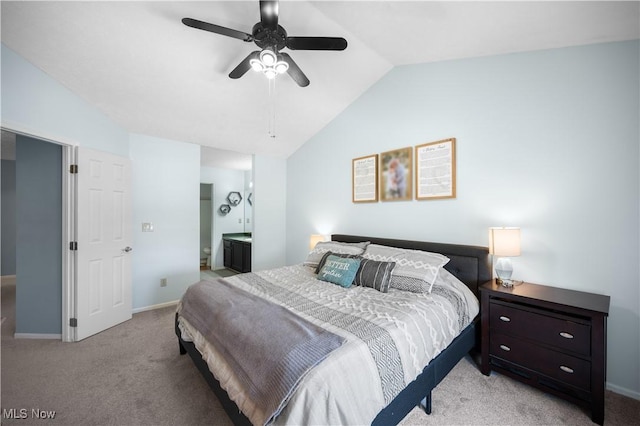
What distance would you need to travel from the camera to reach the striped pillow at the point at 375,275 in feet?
7.38

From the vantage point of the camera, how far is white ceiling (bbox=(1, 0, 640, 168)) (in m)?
1.85

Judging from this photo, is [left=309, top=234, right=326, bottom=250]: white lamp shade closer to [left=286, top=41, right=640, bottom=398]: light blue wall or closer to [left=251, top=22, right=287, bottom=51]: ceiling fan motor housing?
[left=286, top=41, right=640, bottom=398]: light blue wall

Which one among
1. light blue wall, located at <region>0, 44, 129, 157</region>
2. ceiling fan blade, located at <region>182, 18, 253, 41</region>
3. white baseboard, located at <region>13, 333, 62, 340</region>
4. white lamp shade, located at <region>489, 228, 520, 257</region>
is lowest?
white baseboard, located at <region>13, 333, 62, 340</region>

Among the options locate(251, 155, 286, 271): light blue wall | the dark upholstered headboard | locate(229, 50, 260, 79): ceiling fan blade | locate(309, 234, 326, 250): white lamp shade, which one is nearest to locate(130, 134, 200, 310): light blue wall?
locate(251, 155, 286, 271): light blue wall

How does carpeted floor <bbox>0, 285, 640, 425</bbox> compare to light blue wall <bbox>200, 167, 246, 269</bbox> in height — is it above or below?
below

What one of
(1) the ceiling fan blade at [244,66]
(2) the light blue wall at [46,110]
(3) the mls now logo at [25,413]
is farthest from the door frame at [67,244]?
(1) the ceiling fan blade at [244,66]

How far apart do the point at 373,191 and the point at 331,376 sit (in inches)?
100

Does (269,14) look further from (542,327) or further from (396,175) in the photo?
(542,327)

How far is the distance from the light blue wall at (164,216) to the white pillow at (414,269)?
9.81 feet

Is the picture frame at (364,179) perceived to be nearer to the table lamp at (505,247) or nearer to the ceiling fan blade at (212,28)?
the table lamp at (505,247)

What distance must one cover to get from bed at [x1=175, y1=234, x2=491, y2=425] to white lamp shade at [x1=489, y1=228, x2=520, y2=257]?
0.28 m

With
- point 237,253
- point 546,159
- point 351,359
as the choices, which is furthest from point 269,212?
point 546,159

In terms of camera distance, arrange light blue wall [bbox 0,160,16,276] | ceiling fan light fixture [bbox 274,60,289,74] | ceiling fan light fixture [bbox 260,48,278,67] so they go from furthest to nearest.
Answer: light blue wall [bbox 0,160,16,276] < ceiling fan light fixture [bbox 274,60,289,74] < ceiling fan light fixture [bbox 260,48,278,67]

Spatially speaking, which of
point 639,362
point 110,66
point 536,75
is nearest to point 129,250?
point 110,66
